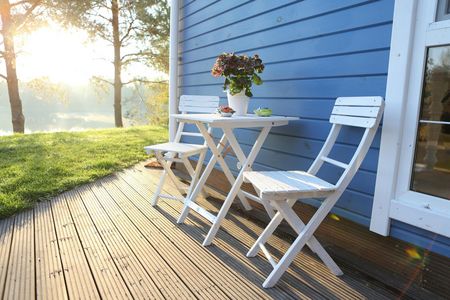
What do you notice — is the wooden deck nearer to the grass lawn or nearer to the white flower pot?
the grass lawn

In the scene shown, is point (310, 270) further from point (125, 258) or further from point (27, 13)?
point (27, 13)

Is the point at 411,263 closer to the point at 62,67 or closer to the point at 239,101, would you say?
the point at 239,101

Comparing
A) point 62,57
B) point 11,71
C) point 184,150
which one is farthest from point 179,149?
point 62,57

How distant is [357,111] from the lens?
5.82ft

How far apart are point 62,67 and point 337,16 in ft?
39.9

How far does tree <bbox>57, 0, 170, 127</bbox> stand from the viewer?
1004 centimetres

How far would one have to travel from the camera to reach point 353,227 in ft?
6.52

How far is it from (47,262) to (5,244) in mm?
454

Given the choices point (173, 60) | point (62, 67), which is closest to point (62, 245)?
point (173, 60)

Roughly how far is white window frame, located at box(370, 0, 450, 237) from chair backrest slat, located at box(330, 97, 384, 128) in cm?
13

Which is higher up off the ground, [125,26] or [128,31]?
[125,26]

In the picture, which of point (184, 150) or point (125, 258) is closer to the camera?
point (125, 258)

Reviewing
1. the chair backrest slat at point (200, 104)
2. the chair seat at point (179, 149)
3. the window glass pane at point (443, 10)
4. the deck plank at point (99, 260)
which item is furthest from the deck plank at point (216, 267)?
the window glass pane at point (443, 10)

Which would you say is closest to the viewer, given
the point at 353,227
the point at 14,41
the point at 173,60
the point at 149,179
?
the point at 353,227
